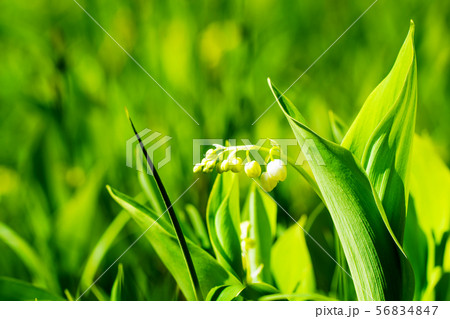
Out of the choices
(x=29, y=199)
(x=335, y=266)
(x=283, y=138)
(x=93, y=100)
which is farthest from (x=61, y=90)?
(x=335, y=266)

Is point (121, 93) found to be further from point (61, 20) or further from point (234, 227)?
point (234, 227)

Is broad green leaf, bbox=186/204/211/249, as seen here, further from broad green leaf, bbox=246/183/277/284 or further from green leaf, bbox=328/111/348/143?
green leaf, bbox=328/111/348/143

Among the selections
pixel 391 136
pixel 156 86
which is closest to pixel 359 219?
pixel 391 136

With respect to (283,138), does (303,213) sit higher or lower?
lower

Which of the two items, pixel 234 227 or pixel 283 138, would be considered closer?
pixel 234 227

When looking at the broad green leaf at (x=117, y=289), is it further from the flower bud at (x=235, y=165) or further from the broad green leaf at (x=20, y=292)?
the flower bud at (x=235, y=165)

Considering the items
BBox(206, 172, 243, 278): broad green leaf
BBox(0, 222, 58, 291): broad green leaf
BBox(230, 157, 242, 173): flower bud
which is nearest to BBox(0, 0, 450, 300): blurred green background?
BBox(0, 222, 58, 291): broad green leaf
